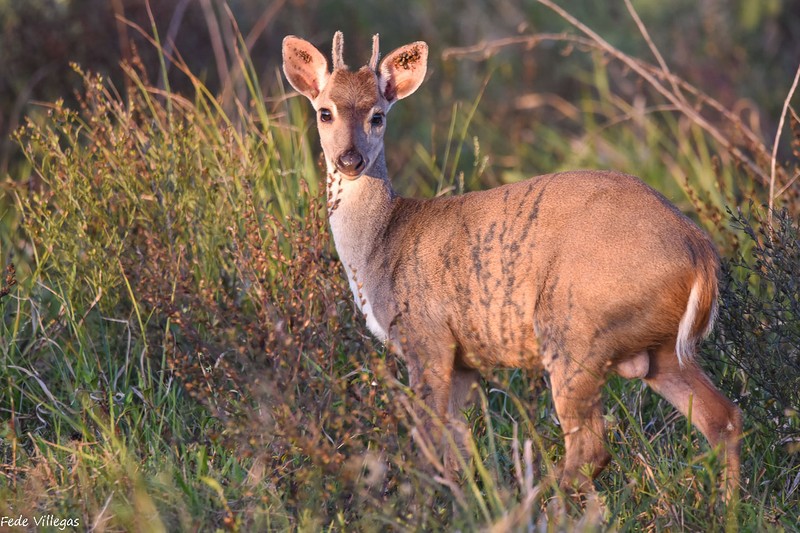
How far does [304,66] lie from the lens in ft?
17.0

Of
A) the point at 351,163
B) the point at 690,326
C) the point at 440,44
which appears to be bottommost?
the point at 440,44

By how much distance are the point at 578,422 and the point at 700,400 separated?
0.51 metres

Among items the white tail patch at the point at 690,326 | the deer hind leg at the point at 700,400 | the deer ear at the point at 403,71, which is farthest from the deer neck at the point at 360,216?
the white tail patch at the point at 690,326

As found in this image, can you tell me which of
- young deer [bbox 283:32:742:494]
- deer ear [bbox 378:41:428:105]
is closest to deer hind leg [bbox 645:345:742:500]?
young deer [bbox 283:32:742:494]

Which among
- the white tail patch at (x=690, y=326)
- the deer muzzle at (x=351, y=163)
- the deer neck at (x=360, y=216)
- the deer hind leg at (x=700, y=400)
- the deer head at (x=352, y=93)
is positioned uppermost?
the deer head at (x=352, y=93)

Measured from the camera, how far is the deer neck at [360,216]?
488 cm

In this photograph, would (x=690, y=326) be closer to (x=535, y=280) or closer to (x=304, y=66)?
(x=535, y=280)

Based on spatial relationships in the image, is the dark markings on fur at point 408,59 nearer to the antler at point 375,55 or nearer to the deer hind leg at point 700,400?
the antler at point 375,55

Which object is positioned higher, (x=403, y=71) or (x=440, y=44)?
(x=403, y=71)

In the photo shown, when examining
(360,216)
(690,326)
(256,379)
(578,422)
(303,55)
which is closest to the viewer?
(256,379)

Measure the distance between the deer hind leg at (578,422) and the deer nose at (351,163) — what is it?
1225 mm

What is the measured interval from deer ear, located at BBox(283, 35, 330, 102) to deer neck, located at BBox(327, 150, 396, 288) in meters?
0.49

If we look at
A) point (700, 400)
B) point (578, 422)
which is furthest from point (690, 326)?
point (578, 422)

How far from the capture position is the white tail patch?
13.1 feet
